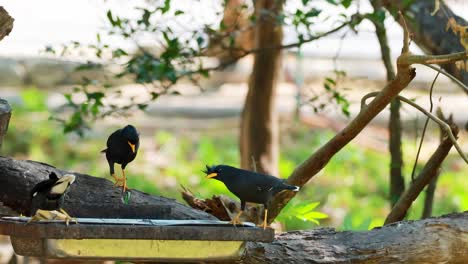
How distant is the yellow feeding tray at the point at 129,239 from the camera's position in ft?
9.09

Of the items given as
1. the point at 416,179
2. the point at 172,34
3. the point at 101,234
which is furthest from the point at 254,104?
the point at 101,234

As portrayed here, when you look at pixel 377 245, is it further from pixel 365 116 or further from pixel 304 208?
pixel 304 208

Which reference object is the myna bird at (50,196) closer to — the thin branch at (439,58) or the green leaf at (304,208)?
the thin branch at (439,58)

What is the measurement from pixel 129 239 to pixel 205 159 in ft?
21.6

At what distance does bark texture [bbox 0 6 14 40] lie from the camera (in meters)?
3.39

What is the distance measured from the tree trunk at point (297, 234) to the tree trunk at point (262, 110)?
282 cm

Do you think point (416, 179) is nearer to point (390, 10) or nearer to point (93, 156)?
point (390, 10)

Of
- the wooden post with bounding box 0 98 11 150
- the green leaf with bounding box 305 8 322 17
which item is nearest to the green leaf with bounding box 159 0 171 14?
the green leaf with bounding box 305 8 322 17

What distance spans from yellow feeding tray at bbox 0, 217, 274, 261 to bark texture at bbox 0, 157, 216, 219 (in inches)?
18.1

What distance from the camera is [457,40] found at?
16.8 feet

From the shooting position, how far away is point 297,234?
12.0 ft

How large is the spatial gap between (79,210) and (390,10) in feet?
6.57

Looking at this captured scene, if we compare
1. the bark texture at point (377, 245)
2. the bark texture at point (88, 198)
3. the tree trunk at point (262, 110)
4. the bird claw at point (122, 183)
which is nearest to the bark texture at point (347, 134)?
the bark texture at point (377, 245)

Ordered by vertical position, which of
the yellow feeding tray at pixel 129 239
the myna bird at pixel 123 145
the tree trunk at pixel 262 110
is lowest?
the yellow feeding tray at pixel 129 239
